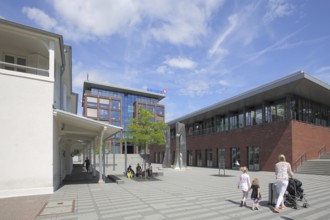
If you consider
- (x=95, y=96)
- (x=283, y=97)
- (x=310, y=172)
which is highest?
(x=95, y=96)

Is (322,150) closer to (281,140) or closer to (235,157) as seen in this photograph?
(281,140)

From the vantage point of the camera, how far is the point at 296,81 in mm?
22297

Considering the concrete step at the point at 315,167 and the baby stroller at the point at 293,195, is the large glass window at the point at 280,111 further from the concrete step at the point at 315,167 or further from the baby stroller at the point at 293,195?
the baby stroller at the point at 293,195

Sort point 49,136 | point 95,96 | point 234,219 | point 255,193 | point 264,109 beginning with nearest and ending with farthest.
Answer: point 234,219 → point 255,193 → point 49,136 → point 264,109 → point 95,96

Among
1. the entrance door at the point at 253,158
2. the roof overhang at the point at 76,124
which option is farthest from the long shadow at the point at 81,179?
the entrance door at the point at 253,158

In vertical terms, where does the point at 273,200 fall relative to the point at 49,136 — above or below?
below

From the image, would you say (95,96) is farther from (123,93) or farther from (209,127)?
(209,127)

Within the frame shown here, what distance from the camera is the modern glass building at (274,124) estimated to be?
82.0 ft

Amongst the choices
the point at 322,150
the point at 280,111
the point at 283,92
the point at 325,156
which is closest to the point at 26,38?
the point at 283,92

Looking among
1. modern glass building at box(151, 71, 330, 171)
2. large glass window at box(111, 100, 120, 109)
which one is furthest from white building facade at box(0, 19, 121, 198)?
large glass window at box(111, 100, 120, 109)

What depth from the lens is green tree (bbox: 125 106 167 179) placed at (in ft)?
66.8

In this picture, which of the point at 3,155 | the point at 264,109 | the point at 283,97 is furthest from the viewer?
the point at 264,109

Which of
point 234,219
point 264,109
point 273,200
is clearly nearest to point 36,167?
point 234,219

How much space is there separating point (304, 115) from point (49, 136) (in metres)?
23.3
